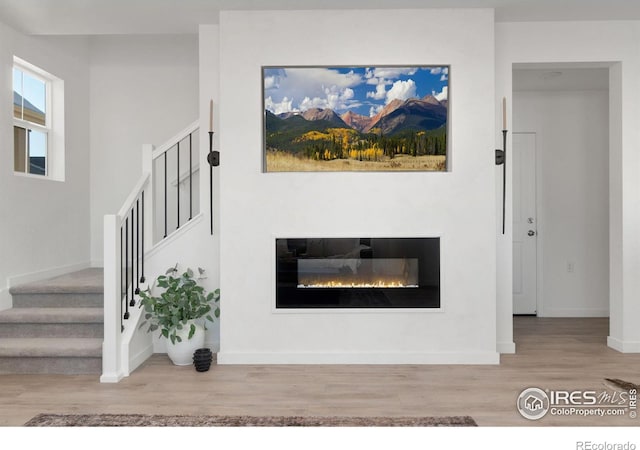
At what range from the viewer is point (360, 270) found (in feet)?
12.8

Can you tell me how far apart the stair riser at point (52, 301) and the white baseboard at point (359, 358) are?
121 cm

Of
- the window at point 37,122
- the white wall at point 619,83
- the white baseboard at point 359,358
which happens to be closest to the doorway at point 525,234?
the white wall at point 619,83

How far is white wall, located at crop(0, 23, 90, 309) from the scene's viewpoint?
13.3 ft

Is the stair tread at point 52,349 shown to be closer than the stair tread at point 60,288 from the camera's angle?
Yes

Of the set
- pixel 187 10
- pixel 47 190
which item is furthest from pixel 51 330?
pixel 187 10

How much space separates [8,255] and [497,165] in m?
3.96

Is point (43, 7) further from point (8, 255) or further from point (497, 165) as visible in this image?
point (497, 165)

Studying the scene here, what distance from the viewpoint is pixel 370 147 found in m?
3.88

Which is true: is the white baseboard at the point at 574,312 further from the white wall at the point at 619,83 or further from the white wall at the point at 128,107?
the white wall at the point at 128,107

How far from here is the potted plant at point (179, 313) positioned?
12.2 feet

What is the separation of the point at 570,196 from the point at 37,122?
18.2 feet

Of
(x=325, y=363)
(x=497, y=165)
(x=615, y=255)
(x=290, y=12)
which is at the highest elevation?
(x=290, y=12)

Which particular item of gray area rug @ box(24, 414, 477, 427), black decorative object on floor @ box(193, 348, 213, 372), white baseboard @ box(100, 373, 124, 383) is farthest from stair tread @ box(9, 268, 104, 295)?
gray area rug @ box(24, 414, 477, 427)
